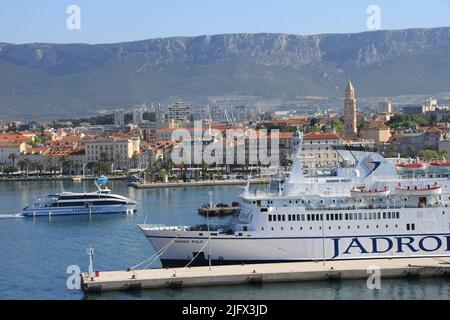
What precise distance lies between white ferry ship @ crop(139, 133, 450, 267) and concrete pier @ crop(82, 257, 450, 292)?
1.52 feet

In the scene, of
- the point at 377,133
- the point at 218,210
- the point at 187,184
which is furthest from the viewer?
the point at 377,133

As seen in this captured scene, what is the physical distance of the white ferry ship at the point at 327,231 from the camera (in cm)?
1673

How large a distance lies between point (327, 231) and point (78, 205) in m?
13.6

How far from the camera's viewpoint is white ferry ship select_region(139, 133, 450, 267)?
54.9ft

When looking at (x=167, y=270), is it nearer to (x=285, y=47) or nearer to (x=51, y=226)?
(x=51, y=226)

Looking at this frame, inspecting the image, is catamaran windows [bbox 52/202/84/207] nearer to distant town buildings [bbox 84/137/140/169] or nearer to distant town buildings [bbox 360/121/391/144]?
distant town buildings [bbox 84/137/140/169]

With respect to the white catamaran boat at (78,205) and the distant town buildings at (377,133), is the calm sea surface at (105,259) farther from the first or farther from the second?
the distant town buildings at (377,133)

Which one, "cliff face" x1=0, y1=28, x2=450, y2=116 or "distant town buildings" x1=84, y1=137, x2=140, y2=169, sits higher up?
"cliff face" x1=0, y1=28, x2=450, y2=116

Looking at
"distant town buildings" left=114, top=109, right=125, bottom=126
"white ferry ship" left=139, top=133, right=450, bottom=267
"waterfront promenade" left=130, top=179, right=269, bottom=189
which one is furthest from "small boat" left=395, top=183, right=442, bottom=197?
"distant town buildings" left=114, top=109, right=125, bottom=126

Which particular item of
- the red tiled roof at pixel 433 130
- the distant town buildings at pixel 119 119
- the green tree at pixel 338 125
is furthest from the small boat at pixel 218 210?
the distant town buildings at pixel 119 119

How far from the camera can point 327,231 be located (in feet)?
54.9

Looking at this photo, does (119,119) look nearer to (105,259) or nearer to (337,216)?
(105,259)

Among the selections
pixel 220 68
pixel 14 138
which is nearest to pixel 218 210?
pixel 14 138

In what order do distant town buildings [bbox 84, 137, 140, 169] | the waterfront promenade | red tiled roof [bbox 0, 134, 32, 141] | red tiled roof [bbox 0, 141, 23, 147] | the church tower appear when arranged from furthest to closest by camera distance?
1. red tiled roof [bbox 0, 134, 32, 141]
2. the church tower
3. red tiled roof [bbox 0, 141, 23, 147]
4. distant town buildings [bbox 84, 137, 140, 169]
5. the waterfront promenade
